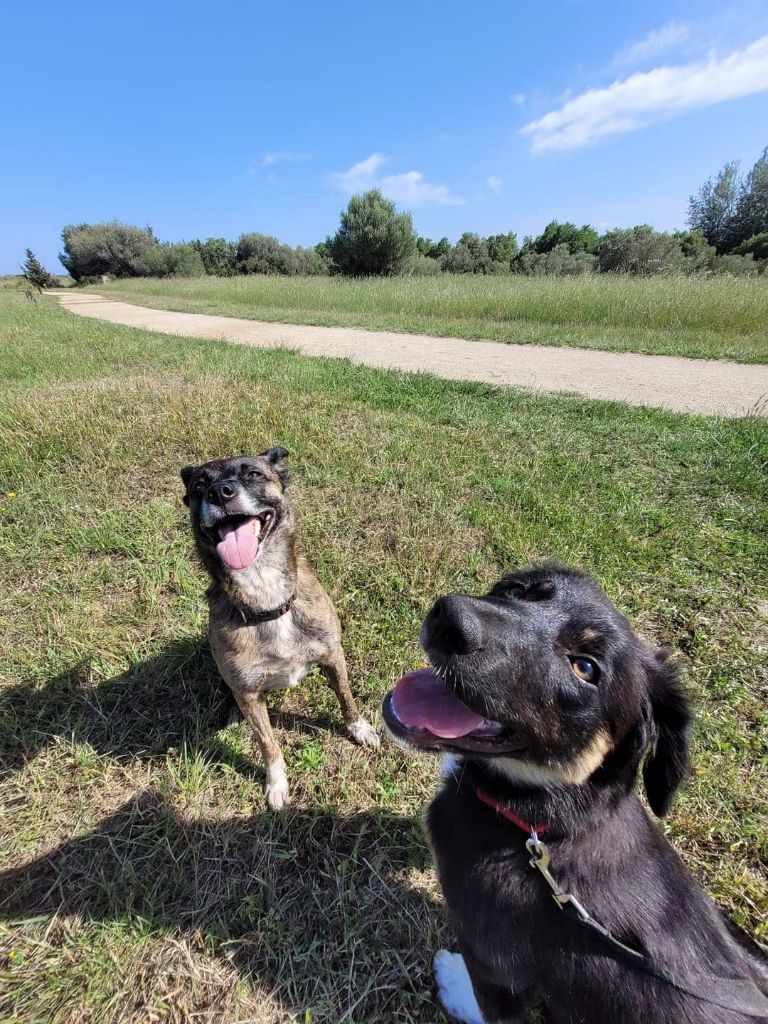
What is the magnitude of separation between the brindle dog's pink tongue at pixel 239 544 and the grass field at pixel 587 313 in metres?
9.73

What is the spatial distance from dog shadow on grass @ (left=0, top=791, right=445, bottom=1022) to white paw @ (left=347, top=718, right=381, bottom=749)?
37 centimetres

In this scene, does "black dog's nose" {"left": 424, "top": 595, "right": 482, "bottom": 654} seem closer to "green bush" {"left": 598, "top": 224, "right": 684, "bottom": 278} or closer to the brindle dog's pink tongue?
the brindle dog's pink tongue

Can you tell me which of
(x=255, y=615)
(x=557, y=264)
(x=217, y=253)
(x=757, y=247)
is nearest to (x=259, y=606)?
(x=255, y=615)

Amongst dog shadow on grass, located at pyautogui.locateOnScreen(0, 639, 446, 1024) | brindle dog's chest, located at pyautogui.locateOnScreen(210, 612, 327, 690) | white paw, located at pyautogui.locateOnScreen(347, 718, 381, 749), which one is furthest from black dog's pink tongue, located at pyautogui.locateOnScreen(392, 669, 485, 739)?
white paw, located at pyautogui.locateOnScreen(347, 718, 381, 749)

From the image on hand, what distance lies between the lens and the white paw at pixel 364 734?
2.57 metres

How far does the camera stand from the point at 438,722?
1.50 m

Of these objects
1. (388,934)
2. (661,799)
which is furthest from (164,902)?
(661,799)

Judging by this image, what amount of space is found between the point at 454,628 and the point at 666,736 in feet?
2.71

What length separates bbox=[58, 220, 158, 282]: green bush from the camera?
57.8m

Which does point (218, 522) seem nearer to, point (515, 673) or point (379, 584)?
point (379, 584)

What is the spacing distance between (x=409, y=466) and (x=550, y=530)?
167 centimetres

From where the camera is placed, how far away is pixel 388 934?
6.15 feet

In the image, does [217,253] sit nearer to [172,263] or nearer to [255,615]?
[172,263]

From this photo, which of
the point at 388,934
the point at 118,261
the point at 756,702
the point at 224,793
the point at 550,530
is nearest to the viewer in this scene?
the point at 388,934
